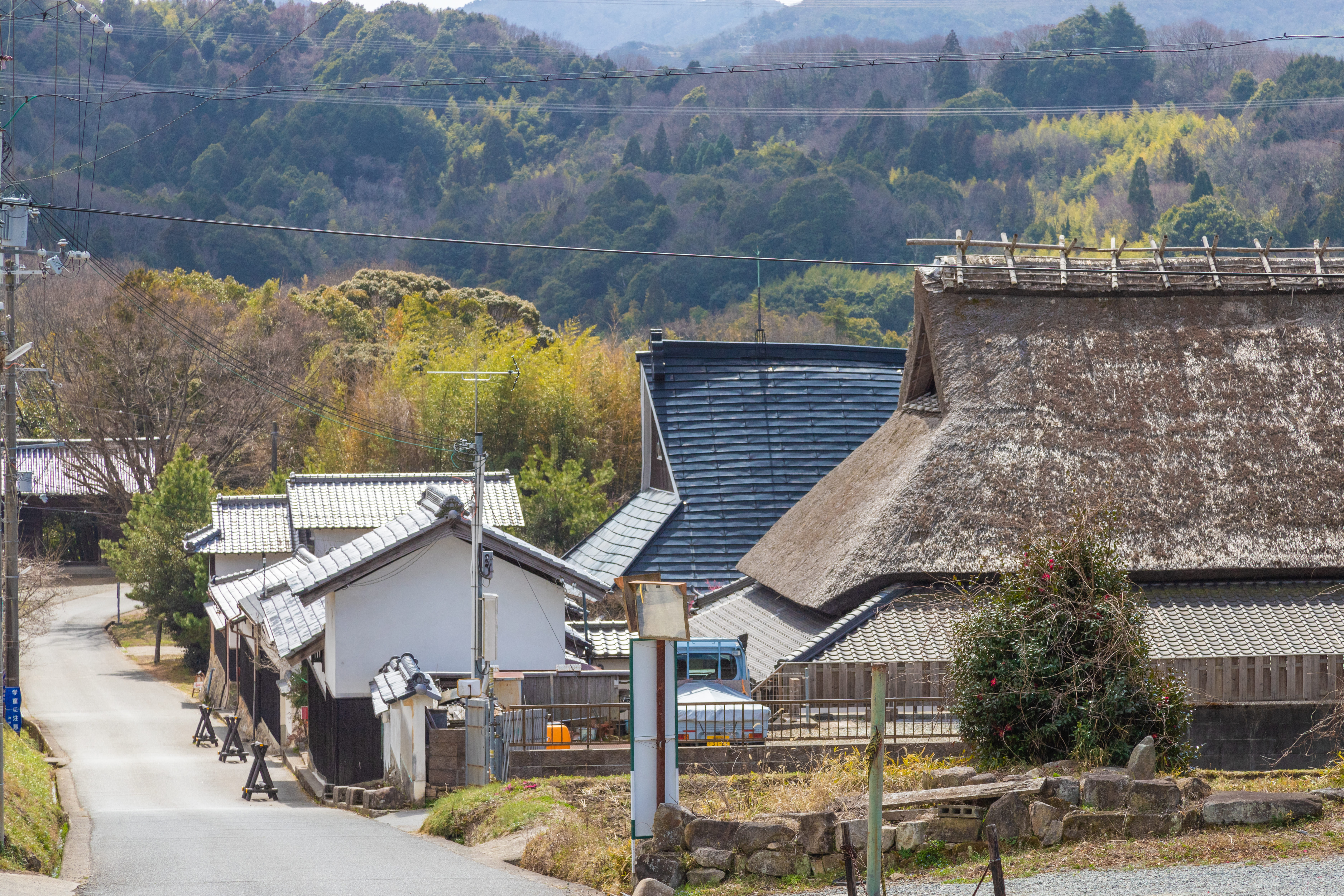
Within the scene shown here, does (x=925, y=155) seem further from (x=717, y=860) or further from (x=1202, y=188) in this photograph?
(x=717, y=860)

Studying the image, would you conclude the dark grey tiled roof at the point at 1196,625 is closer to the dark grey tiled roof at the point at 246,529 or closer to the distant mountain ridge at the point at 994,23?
the dark grey tiled roof at the point at 246,529

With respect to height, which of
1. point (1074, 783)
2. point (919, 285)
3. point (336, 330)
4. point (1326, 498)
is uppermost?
point (336, 330)

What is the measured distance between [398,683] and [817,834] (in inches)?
339

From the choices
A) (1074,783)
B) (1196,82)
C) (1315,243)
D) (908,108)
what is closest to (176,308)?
(1315,243)

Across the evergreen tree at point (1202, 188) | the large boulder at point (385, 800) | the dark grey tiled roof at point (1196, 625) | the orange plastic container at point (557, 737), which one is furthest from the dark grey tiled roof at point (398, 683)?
the evergreen tree at point (1202, 188)

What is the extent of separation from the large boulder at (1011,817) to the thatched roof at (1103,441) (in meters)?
5.89

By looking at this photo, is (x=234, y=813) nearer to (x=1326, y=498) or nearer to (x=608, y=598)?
(x=608, y=598)

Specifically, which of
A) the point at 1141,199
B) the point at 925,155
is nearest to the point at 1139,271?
the point at 1141,199

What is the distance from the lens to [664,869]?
28.5 ft

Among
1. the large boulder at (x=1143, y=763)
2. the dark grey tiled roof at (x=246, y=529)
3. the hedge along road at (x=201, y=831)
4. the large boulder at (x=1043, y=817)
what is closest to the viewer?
the large boulder at (x=1043, y=817)

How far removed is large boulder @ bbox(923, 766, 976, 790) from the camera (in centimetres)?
928

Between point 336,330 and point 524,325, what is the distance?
7.45 m

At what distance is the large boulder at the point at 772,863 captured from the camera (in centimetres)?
859

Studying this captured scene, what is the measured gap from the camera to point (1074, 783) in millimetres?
8508
